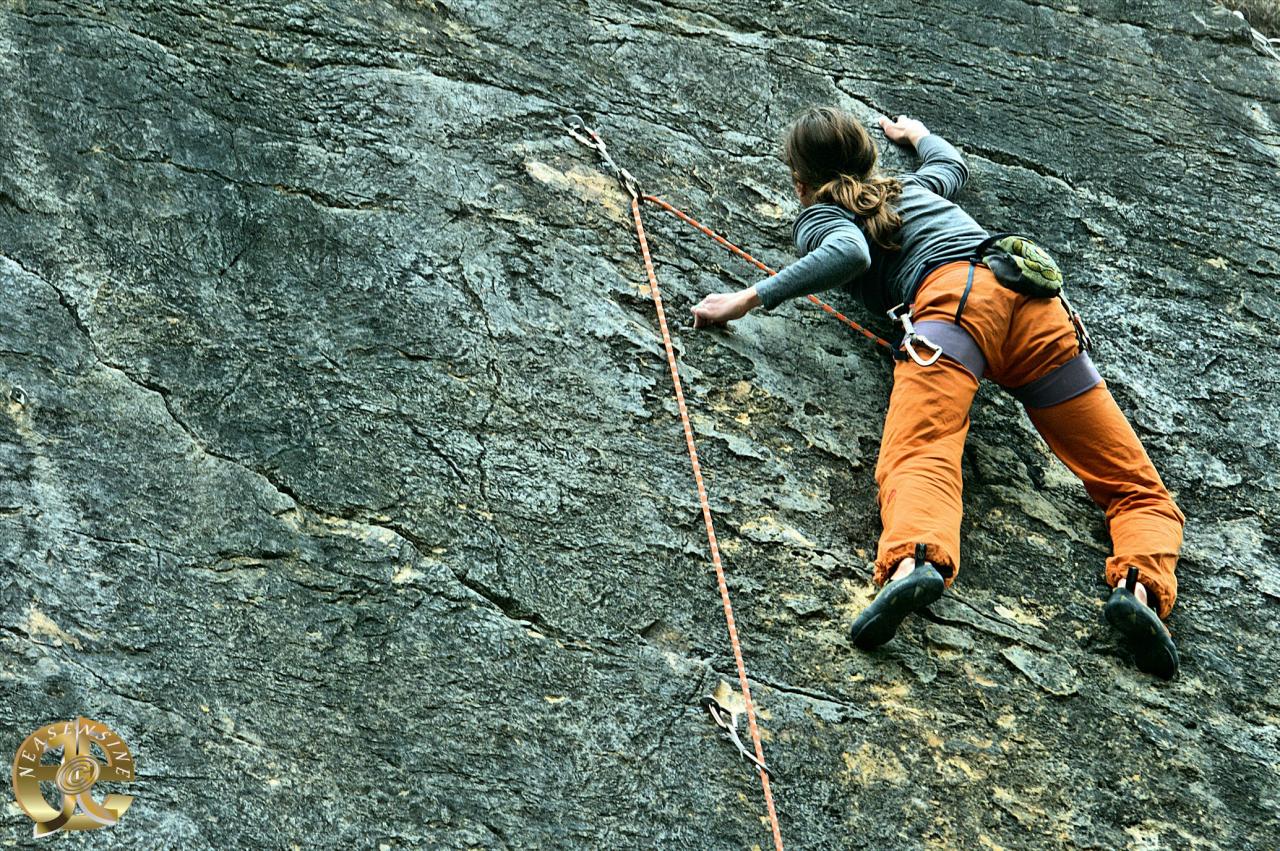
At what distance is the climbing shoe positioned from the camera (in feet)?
11.1

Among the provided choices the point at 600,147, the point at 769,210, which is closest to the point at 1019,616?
the point at 769,210

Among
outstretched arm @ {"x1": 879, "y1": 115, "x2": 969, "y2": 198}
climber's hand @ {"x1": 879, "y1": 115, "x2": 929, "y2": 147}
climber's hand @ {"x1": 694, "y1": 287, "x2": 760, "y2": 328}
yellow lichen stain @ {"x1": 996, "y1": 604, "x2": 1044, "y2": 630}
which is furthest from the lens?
climber's hand @ {"x1": 879, "y1": 115, "x2": 929, "y2": 147}

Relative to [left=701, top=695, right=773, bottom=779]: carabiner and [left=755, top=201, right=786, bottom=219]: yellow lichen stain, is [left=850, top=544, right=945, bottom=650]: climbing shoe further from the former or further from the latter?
[left=755, top=201, right=786, bottom=219]: yellow lichen stain

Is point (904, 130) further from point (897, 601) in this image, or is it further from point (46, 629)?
point (46, 629)

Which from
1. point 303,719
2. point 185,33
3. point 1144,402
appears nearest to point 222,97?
point 185,33

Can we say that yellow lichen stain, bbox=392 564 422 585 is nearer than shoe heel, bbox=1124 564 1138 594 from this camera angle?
Yes

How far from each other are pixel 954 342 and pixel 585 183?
166 centimetres

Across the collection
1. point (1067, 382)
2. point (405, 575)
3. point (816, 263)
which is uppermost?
point (816, 263)

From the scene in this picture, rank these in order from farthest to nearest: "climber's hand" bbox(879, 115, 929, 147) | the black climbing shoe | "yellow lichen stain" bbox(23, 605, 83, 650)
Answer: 1. "climber's hand" bbox(879, 115, 929, 147)
2. the black climbing shoe
3. "yellow lichen stain" bbox(23, 605, 83, 650)

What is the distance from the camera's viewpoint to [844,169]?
4.27 metres

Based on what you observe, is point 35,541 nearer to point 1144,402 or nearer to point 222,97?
point 222,97

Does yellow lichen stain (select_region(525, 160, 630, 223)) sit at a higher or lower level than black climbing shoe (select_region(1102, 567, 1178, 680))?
higher

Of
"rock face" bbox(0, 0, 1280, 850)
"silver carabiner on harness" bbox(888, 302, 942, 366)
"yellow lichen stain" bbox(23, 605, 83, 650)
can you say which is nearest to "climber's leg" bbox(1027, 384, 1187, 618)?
"rock face" bbox(0, 0, 1280, 850)

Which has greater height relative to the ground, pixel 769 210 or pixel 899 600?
pixel 769 210
